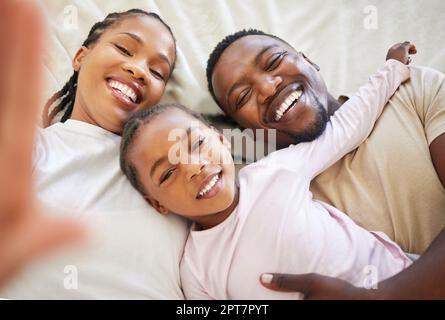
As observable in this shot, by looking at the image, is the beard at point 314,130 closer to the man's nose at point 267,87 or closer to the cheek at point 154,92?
the man's nose at point 267,87

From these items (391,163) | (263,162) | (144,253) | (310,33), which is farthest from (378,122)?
(144,253)

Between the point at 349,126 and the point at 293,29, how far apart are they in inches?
14.8

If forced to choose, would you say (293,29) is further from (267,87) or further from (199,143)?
(199,143)

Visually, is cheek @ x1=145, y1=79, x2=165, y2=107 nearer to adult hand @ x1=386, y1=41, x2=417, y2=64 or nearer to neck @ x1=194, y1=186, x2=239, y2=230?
neck @ x1=194, y1=186, x2=239, y2=230

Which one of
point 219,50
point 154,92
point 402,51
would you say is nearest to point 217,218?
point 154,92

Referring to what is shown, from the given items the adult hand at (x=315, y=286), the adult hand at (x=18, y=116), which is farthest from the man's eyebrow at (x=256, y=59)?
the adult hand at (x=18, y=116)

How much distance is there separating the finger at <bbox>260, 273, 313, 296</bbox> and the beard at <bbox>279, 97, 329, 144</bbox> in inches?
10.4

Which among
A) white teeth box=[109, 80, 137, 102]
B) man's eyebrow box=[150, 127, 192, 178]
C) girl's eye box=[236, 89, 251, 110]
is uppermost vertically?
white teeth box=[109, 80, 137, 102]

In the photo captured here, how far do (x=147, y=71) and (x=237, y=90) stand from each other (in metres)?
0.17

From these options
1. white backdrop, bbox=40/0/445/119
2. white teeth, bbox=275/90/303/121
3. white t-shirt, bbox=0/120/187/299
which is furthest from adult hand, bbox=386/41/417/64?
white t-shirt, bbox=0/120/187/299

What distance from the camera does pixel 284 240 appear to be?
70 centimetres

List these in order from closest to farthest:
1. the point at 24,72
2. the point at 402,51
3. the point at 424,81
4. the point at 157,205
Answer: the point at 24,72 < the point at 157,205 < the point at 424,81 < the point at 402,51

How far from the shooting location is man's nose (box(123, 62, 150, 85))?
33.9 inches
